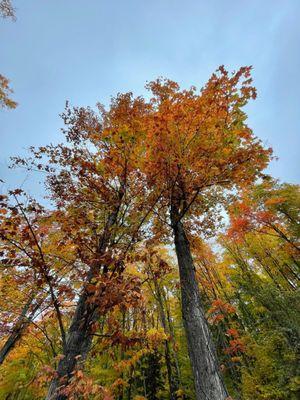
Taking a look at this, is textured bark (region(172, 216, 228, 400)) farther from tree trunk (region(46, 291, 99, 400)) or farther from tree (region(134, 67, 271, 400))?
tree trunk (region(46, 291, 99, 400))

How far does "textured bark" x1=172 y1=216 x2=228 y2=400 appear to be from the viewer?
3.77 meters

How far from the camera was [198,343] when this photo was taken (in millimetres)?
4285

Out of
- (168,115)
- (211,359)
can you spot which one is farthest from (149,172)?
(211,359)

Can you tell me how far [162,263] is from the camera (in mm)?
3104

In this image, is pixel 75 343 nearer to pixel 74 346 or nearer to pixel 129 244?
pixel 74 346

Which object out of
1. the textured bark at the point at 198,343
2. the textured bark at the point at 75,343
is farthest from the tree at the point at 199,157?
the textured bark at the point at 75,343

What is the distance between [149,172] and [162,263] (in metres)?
2.79

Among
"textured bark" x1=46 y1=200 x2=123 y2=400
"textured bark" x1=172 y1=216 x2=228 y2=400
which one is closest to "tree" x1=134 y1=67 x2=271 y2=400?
"textured bark" x1=172 y1=216 x2=228 y2=400

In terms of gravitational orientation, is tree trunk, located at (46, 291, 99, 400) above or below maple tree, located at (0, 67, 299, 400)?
below

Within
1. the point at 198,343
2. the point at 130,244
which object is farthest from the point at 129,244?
the point at 198,343

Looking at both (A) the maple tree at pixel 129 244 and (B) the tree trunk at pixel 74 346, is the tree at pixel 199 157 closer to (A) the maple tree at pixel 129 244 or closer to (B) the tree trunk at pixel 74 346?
(A) the maple tree at pixel 129 244

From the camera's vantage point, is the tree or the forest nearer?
the forest

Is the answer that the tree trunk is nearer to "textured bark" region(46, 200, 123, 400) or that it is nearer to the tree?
"textured bark" region(46, 200, 123, 400)

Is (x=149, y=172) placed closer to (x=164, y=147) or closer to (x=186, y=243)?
(x=164, y=147)
